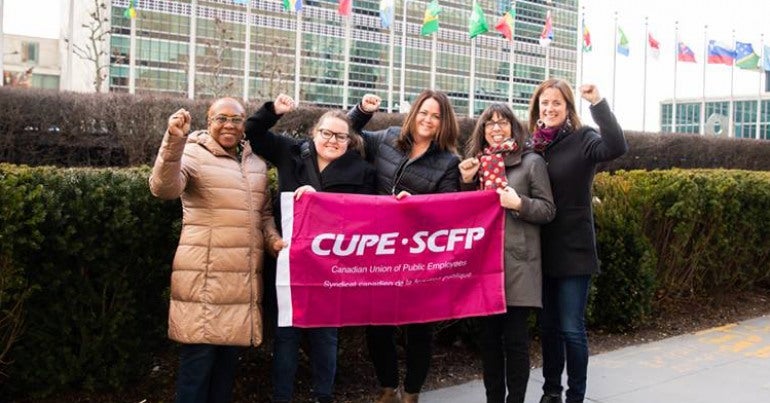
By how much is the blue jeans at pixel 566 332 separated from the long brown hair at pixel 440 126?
41.5 inches

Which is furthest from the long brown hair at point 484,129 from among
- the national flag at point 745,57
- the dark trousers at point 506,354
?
the national flag at point 745,57

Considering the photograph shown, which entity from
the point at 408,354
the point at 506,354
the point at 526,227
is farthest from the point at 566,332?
the point at 408,354

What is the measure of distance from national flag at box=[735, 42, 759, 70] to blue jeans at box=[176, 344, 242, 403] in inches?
1876

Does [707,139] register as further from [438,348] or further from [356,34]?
[356,34]

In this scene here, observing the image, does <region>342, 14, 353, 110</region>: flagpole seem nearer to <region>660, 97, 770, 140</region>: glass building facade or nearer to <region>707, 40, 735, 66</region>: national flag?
<region>660, 97, 770, 140</region>: glass building facade

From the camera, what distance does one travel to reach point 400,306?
4383mm

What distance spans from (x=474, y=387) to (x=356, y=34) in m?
93.9

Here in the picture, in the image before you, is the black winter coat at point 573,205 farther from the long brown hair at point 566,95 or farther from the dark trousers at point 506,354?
the dark trousers at point 506,354

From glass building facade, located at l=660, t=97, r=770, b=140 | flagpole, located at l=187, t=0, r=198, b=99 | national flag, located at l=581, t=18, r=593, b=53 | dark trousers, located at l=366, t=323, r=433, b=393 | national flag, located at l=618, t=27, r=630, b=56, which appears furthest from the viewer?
glass building facade, located at l=660, t=97, r=770, b=140

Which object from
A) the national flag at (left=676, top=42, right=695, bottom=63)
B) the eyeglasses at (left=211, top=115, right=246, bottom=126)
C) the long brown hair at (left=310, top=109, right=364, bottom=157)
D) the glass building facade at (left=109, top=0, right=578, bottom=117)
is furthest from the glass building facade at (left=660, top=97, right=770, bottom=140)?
the eyeglasses at (left=211, top=115, right=246, bottom=126)

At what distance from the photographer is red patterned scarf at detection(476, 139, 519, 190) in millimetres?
4332

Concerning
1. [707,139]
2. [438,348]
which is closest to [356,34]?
[707,139]

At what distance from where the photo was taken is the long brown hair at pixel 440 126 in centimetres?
436

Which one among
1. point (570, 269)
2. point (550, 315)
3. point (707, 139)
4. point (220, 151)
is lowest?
point (550, 315)
